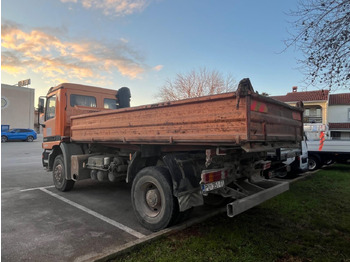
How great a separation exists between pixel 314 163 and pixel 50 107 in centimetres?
1079

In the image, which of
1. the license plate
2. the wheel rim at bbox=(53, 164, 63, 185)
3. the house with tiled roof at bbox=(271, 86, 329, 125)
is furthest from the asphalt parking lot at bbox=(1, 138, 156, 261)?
the house with tiled roof at bbox=(271, 86, 329, 125)

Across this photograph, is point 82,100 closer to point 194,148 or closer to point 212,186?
point 194,148

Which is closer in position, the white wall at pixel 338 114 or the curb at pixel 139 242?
the curb at pixel 139 242

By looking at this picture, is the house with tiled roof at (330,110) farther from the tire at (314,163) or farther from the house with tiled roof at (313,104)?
the tire at (314,163)

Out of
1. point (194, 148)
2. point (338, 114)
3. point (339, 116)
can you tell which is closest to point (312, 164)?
point (194, 148)

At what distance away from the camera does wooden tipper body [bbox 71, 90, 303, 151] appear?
133 inches

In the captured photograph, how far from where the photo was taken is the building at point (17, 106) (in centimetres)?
4516

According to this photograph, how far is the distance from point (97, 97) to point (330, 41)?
613 centimetres

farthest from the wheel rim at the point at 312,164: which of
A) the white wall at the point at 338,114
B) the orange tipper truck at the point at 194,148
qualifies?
the white wall at the point at 338,114

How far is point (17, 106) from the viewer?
4659 cm

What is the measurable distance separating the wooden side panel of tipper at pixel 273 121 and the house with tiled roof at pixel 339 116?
32948mm

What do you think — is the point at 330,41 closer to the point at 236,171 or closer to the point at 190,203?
the point at 236,171

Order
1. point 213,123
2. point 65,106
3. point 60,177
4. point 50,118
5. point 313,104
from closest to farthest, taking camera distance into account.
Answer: point 213,123 < point 65,106 < point 60,177 < point 50,118 < point 313,104

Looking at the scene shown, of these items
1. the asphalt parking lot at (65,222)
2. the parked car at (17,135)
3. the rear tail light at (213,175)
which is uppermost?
the parked car at (17,135)
